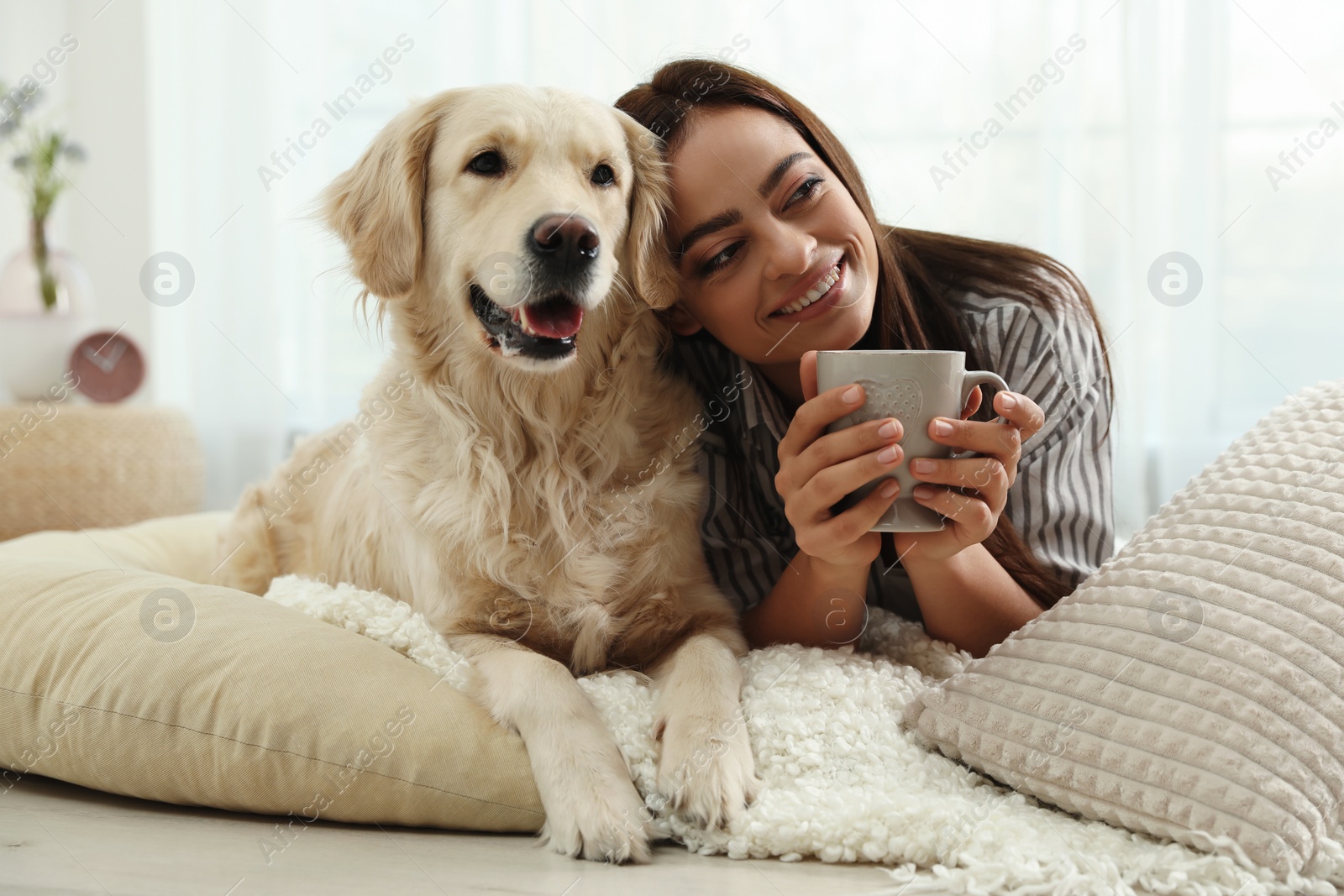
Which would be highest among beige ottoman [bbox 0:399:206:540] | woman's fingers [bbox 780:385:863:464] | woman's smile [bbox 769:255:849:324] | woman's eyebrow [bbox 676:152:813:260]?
woman's eyebrow [bbox 676:152:813:260]

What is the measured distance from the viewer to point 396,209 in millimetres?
1448

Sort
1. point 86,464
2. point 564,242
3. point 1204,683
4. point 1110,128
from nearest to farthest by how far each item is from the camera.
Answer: point 1204,683 → point 564,242 → point 86,464 → point 1110,128

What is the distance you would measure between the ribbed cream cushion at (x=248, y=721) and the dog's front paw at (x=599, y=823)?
0.18 ft

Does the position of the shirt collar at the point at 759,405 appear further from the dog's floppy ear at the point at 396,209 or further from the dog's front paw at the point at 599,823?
the dog's front paw at the point at 599,823

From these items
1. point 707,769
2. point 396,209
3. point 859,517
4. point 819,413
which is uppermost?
point 396,209

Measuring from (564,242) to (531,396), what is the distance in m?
0.28

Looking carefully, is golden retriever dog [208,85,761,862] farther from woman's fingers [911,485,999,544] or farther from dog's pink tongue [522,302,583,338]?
woman's fingers [911,485,999,544]

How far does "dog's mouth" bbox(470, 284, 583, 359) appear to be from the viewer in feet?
4.25

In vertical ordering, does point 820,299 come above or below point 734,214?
below

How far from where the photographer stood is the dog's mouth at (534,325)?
1297 millimetres

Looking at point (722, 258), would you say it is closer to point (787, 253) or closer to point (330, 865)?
point (787, 253)

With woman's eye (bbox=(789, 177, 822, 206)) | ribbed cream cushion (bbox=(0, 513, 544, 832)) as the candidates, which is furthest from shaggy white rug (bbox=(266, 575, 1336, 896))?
woman's eye (bbox=(789, 177, 822, 206))

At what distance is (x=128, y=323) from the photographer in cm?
372

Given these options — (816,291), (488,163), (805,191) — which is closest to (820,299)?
(816,291)
